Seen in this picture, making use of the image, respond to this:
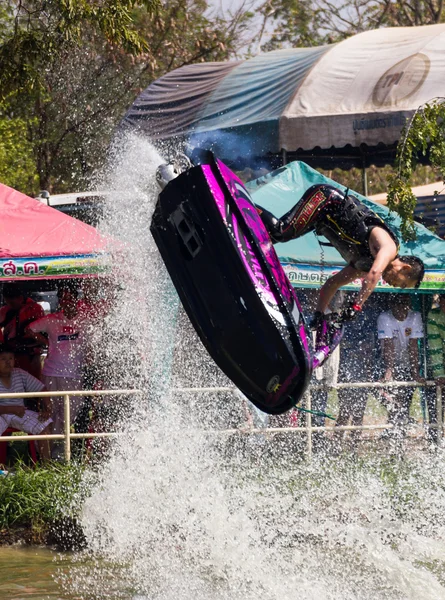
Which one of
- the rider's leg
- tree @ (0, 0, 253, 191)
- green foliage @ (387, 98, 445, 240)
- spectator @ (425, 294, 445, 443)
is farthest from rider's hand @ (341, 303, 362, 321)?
tree @ (0, 0, 253, 191)

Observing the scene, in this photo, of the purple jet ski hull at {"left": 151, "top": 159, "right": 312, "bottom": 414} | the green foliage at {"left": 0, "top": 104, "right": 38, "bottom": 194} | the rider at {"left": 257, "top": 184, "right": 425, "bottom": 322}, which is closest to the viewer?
the purple jet ski hull at {"left": 151, "top": 159, "right": 312, "bottom": 414}

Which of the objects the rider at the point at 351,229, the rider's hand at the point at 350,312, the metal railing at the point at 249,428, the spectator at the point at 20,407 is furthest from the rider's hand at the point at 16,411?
the rider's hand at the point at 350,312

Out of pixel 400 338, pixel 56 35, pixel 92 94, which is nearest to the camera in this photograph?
pixel 400 338

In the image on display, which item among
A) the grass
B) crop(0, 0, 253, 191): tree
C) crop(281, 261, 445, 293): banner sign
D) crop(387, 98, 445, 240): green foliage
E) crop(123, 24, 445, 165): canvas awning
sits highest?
crop(0, 0, 253, 191): tree

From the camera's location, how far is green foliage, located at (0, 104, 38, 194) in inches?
749

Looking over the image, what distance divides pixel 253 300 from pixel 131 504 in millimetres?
2489

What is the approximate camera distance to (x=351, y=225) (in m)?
7.94

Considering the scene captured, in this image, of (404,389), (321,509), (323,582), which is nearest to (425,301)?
(404,389)

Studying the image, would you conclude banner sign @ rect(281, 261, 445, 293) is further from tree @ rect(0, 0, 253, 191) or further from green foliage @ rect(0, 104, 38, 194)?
tree @ rect(0, 0, 253, 191)

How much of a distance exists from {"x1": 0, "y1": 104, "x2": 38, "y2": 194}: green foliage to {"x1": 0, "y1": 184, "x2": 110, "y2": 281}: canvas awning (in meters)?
7.92

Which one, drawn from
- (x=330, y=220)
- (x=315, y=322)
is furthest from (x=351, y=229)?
(x=315, y=322)

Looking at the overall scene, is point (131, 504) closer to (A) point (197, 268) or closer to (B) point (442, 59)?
(A) point (197, 268)

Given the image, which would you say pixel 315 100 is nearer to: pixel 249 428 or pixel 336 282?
pixel 249 428

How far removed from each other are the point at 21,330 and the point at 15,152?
9.41 meters
